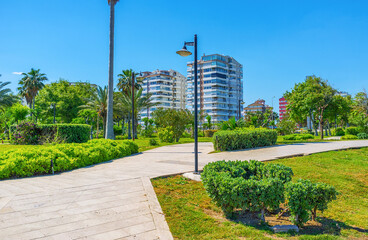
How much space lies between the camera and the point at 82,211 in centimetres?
486

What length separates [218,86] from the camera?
329 feet

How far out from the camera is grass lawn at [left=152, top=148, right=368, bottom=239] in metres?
3.92

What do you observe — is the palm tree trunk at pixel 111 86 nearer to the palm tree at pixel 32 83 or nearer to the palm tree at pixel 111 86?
the palm tree at pixel 111 86

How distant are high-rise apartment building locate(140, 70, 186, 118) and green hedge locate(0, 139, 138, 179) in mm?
100404

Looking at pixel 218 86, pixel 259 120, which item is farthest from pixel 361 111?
pixel 218 86

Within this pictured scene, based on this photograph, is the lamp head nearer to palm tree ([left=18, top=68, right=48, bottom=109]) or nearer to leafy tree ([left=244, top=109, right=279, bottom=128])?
leafy tree ([left=244, top=109, right=279, bottom=128])

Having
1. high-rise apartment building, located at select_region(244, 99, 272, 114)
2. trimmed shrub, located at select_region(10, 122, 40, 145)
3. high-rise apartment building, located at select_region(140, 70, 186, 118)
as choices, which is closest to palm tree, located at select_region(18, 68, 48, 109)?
trimmed shrub, located at select_region(10, 122, 40, 145)

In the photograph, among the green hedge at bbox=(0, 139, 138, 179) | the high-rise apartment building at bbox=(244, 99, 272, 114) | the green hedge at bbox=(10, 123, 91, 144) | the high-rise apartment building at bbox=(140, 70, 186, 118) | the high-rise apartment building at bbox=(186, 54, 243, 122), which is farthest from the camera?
the high-rise apartment building at bbox=(244, 99, 272, 114)

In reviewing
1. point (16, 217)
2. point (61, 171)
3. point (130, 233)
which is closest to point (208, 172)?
point (130, 233)

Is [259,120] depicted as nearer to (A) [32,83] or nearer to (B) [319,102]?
(B) [319,102]

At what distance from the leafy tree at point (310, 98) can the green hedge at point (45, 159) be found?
84.3 feet

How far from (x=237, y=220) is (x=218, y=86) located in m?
97.6

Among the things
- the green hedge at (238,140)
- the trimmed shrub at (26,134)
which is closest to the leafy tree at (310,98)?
the green hedge at (238,140)

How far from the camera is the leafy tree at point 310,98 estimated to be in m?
30.8
